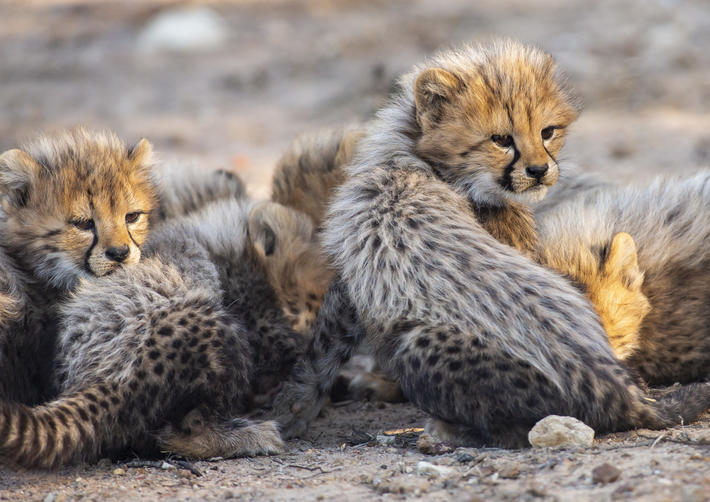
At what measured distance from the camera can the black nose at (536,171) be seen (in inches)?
147

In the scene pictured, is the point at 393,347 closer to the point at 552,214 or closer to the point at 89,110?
the point at 552,214

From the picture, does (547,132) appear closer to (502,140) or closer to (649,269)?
(502,140)

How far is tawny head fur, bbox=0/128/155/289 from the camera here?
3914mm

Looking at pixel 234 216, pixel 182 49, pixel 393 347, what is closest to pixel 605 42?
pixel 182 49

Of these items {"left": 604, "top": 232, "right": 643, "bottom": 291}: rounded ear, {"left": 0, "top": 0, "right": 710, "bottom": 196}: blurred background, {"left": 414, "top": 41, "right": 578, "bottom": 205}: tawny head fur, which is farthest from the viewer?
{"left": 0, "top": 0, "right": 710, "bottom": 196}: blurred background

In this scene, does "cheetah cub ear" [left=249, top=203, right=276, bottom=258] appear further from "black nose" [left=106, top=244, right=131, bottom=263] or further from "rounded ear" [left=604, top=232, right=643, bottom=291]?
"rounded ear" [left=604, top=232, right=643, bottom=291]

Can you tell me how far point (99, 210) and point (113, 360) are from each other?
69 cm

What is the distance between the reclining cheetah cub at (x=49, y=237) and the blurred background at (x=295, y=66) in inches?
101

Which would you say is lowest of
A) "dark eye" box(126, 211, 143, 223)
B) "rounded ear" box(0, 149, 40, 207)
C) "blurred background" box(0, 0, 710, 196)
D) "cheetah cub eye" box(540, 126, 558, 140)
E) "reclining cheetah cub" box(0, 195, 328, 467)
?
"reclining cheetah cub" box(0, 195, 328, 467)

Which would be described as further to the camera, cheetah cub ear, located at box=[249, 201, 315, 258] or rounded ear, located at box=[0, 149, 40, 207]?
cheetah cub ear, located at box=[249, 201, 315, 258]

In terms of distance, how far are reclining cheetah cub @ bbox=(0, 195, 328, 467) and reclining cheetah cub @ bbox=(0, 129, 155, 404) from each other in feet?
0.39

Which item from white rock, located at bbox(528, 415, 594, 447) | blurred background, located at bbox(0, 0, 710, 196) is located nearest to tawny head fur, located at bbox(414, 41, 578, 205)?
white rock, located at bbox(528, 415, 594, 447)

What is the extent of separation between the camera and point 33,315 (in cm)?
394

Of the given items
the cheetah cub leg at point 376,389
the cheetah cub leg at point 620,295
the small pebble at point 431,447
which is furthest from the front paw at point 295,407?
the cheetah cub leg at point 620,295
